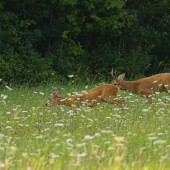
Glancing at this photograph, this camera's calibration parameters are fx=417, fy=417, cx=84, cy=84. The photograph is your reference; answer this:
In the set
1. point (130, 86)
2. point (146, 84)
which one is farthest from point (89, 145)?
point (130, 86)

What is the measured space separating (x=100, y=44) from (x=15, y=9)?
3721mm

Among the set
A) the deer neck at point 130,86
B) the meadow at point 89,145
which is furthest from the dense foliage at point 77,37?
the meadow at point 89,145

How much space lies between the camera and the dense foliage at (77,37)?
13.8 m

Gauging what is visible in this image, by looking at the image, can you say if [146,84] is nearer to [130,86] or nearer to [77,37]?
[130,86]

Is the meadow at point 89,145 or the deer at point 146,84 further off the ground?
the meadow at point 89,145

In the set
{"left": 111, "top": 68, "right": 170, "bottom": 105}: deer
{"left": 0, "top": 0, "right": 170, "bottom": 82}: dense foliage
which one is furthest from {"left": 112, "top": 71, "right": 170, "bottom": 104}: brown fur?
{"left": 0, "top": 0, "right": 170, "bottom": 82}: dense foliage

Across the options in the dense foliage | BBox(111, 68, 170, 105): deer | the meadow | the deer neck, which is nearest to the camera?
the meadow

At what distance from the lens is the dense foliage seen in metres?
13.8

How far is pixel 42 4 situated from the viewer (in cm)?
1491

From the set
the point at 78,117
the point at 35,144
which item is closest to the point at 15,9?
the point at 78,117

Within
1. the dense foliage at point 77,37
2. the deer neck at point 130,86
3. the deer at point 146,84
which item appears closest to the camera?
the deer at point 146,84

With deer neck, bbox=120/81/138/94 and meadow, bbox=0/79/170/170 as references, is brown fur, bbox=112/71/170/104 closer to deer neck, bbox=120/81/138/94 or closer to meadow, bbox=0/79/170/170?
deer neck, bbox=120/81/138/94

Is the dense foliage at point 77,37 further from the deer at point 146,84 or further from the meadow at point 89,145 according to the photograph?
the meadow at point 89,145

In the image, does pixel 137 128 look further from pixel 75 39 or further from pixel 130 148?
pixel 75 39
